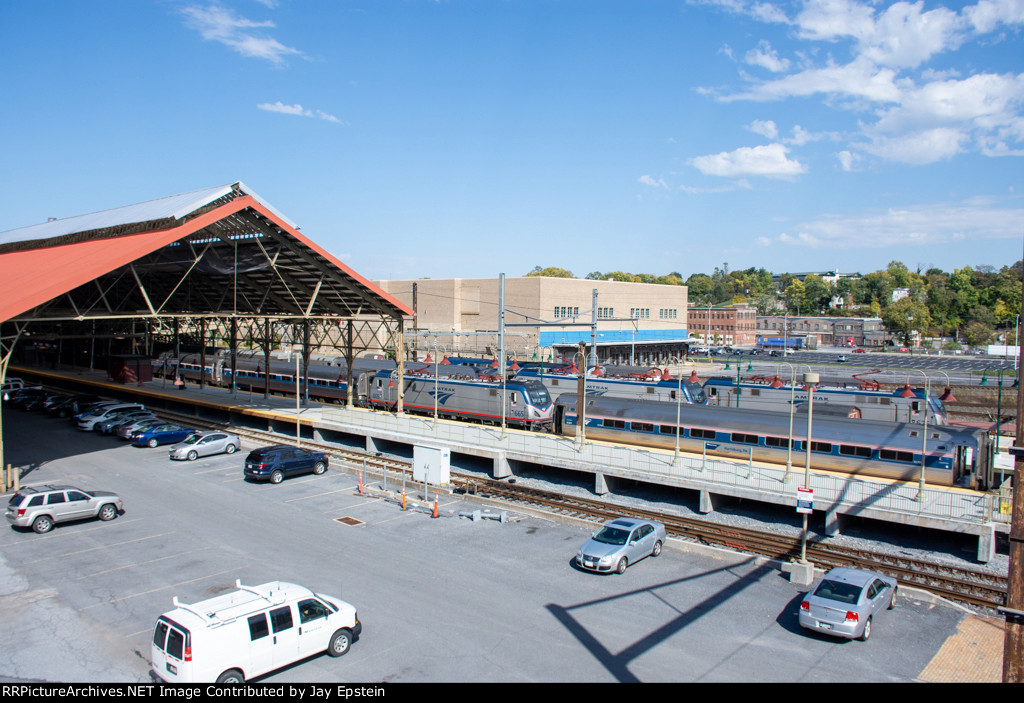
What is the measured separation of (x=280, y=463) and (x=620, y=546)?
1552cm

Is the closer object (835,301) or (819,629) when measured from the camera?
(819,629)

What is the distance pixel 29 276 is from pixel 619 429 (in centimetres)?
2937

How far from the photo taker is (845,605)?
14.0 metres

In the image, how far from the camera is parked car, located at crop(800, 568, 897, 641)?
45.2 feet

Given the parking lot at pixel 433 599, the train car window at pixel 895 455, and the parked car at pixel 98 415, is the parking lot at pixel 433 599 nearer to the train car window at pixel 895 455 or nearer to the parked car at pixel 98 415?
the train car window at pixel 895 455

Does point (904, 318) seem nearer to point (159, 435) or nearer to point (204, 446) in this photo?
point (204, 446)

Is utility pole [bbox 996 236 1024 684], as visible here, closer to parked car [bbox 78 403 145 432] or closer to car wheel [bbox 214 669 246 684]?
car wheel [bbox 214 669 246 684]

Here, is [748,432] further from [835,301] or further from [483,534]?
[835,301]

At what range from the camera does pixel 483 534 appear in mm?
21000

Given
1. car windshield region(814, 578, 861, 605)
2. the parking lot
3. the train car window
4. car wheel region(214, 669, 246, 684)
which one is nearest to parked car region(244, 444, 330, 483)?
the parking lot

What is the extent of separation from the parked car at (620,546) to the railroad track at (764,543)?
10.0 feet

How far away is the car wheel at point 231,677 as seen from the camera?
11104 millimetres

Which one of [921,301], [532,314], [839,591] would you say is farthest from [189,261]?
[921,301]
